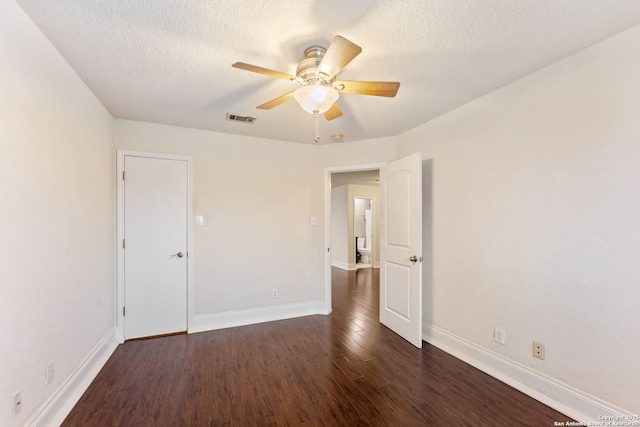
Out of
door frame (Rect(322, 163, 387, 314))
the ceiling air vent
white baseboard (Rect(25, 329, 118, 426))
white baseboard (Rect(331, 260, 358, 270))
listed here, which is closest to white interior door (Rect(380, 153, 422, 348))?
door frame (Rect(322, 163, 387, 314))

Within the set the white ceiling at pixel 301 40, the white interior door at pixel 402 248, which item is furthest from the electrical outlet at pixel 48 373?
the white interior door at pixel 402 248

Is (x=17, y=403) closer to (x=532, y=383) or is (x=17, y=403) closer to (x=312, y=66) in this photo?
(x=312, y=66)

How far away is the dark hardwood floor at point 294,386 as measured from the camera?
72.4 inches

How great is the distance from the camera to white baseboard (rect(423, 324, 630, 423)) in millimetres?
1739

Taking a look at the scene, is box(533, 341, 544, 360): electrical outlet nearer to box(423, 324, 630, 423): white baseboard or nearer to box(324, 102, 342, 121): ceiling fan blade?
box(423, 324, 630, 423): white baseboard

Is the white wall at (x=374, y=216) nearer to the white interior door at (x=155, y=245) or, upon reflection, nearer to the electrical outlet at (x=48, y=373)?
the white interior door at (x=155, y=245)

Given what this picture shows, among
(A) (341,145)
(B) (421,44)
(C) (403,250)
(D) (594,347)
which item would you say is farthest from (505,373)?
(A) (341,145)

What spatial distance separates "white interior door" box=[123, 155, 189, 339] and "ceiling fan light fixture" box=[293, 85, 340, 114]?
2118 millimetres

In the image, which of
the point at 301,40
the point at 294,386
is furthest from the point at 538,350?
the point at 301,40

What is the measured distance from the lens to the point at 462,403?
6.50ft

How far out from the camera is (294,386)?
2189 millimetres

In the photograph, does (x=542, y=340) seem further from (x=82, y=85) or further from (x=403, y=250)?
(x=82, y=85)

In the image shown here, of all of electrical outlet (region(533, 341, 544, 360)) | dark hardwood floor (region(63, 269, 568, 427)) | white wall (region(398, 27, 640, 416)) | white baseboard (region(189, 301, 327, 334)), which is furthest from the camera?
white baseboard (region(189, 301, 327, 334))

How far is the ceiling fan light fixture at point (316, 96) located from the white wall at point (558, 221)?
5.18 ft
